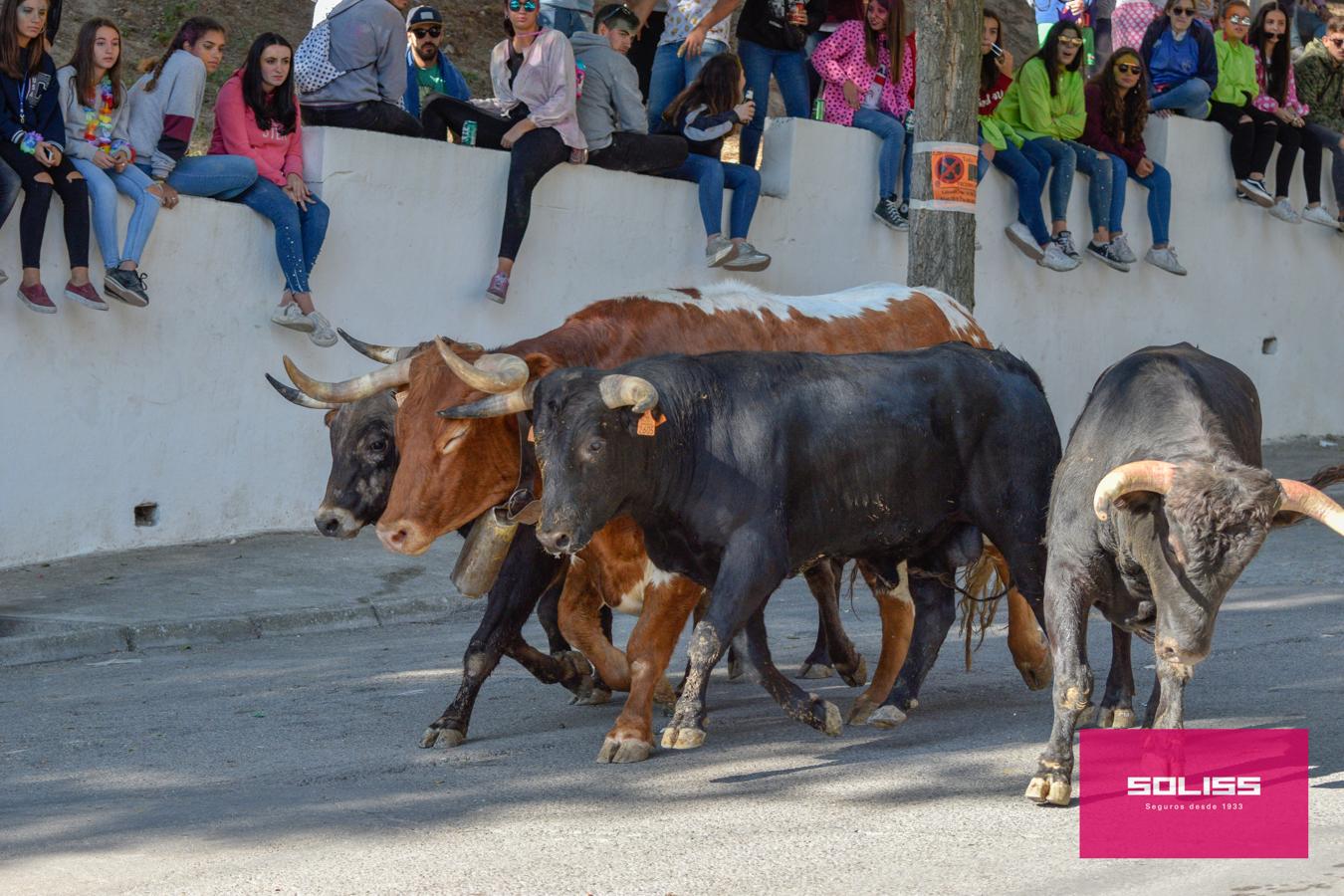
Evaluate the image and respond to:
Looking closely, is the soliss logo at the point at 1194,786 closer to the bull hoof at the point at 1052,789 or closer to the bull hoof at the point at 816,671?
the bull hoof at the point at 1052,789

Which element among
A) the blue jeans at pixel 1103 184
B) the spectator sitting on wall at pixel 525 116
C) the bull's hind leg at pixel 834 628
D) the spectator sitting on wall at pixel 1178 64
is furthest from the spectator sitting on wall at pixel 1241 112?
the bull's hind leg at pixel 834 628

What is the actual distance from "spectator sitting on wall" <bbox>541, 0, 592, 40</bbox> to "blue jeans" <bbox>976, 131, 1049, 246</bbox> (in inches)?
142

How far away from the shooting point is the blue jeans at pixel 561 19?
1349cm

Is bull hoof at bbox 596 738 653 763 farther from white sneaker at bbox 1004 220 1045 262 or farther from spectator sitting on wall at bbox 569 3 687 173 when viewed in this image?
white sneaker at bbox 1004 220 1045 262

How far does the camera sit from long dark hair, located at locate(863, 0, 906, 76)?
555 inches

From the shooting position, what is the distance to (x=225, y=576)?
11.1 metres

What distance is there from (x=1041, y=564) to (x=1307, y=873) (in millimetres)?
2196

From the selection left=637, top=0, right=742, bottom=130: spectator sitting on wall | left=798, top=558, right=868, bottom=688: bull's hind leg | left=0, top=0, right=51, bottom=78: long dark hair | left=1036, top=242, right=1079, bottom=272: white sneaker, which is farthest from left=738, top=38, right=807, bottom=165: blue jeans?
left=798, top=558, right=868, bottom=688: bull's hind leg

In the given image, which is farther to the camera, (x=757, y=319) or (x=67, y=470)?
(x=67, y=470)

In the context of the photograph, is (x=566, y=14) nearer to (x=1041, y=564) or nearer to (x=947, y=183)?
(x=947, y=183)

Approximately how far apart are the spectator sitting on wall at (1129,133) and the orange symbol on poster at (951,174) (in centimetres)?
509

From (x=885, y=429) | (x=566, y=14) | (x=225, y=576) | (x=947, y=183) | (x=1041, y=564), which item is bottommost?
(x=225, y=576)

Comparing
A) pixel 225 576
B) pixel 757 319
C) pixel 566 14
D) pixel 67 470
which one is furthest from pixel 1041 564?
pixel 566 14

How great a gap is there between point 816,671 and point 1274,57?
35.7 ft
